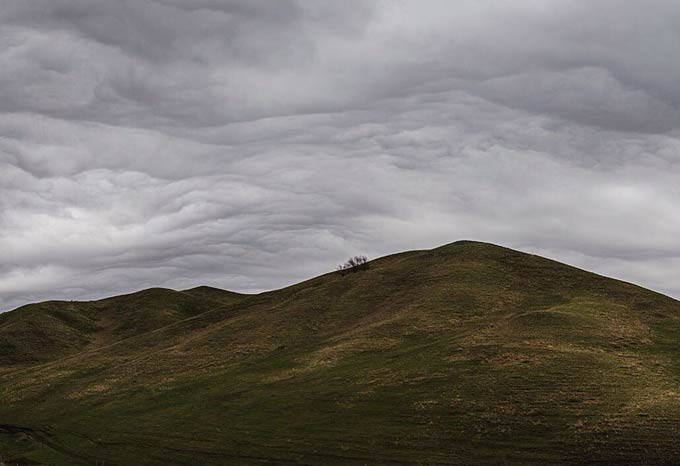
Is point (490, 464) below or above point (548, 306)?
below

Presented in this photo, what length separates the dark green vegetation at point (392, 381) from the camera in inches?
1973

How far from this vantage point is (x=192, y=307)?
183 meters

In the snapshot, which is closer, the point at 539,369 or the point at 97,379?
the point at 539,369

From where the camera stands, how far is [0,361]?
130 m

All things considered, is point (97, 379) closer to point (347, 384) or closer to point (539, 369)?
point (347, 384)

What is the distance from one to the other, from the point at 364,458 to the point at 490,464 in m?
9.31

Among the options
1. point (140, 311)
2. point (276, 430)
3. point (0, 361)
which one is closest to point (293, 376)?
point (276, 430)

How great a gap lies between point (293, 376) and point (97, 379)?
3334 centimetres

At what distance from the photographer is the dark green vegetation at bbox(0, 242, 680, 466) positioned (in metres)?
50.1

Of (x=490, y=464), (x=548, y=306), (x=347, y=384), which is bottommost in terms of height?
(x=490, y=464)

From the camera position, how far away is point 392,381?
66.3m

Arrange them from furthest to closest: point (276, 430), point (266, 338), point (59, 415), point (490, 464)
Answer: point (266, 338), point (59, 415), point (276, 430), point (490, 464)

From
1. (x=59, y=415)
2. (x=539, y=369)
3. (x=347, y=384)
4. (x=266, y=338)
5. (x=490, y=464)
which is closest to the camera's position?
(x=490, y=464)

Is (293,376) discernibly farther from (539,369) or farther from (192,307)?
(192,307)
